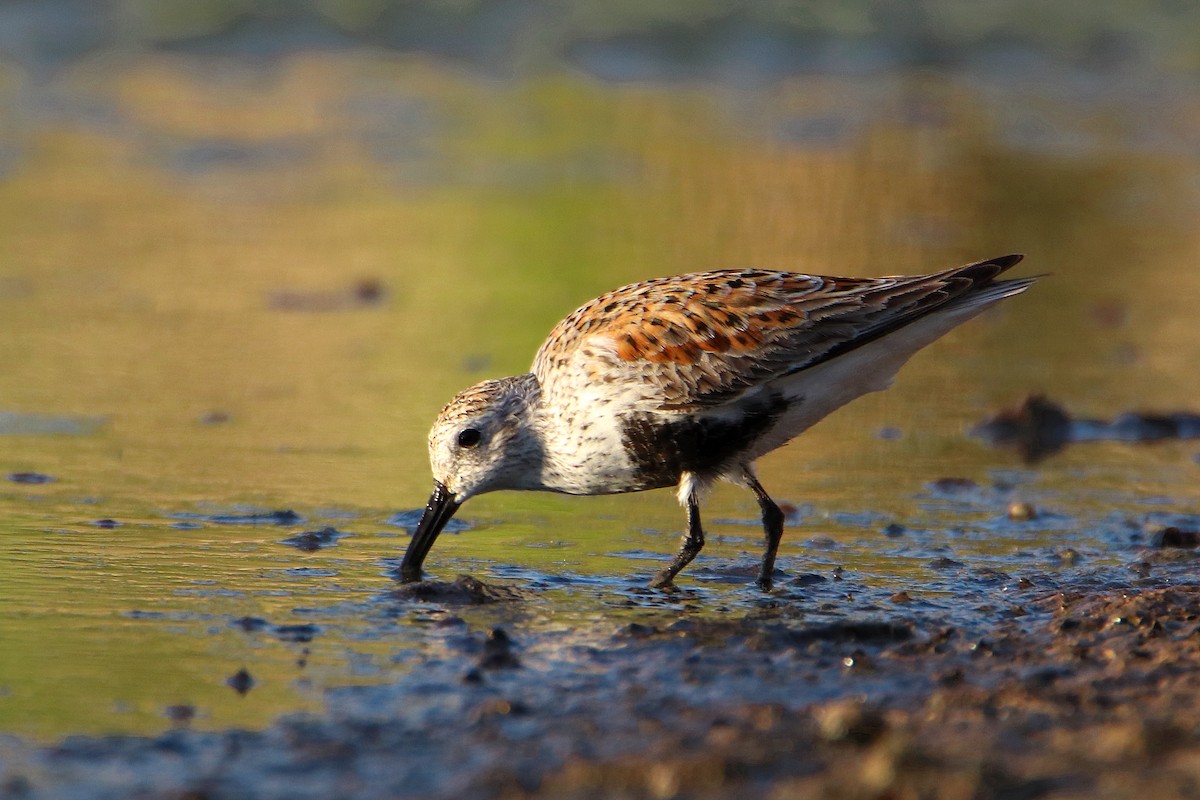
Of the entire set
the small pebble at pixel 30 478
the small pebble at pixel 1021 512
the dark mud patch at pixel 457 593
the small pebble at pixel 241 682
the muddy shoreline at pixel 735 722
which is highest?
the small pebble at pixel 30 478

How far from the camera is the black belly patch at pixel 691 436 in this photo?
295 inches

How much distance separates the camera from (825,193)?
17.2 meters

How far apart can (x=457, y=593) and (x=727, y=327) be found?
1.78 meters

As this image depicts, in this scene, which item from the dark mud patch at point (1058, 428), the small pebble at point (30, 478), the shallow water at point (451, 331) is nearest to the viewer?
the shallow water at point (451, 331)

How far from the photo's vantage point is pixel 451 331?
39.2ft

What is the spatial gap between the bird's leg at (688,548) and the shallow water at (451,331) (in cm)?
9

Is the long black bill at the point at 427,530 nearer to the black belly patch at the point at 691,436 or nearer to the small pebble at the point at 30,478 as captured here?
the black belly patch at the point at 691,436

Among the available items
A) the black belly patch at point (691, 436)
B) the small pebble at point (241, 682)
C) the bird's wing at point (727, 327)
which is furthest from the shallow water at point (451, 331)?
the bird's wing at point (727, 327)

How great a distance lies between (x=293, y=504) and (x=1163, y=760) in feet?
15.4

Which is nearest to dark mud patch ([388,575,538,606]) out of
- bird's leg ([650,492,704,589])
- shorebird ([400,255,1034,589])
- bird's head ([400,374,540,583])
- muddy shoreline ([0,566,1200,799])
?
muddy shoreline ([0,566,1200,799])

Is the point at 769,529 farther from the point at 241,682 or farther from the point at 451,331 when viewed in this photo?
the point at 451,331

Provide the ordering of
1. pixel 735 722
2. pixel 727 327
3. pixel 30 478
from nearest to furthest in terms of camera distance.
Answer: pixel 735 722, pixel 727 327, pixel 30 478

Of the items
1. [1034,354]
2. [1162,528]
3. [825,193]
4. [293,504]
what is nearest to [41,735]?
[293,504]

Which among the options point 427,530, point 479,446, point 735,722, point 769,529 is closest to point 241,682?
point 735,722
